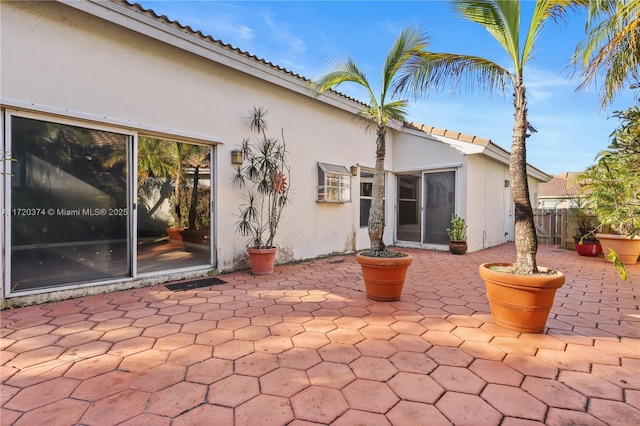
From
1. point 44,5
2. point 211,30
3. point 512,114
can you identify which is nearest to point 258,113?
point 211,30

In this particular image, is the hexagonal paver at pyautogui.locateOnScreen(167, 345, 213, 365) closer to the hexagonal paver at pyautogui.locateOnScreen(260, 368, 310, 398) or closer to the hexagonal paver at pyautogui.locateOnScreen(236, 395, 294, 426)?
the hexagonal paver at pyautogui.locateOnScreen(260, 368, 310, 398)

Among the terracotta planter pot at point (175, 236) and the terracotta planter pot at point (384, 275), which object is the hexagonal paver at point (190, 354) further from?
the terracotta planter pot at point (175, 236)

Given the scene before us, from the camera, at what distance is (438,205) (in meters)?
8.65

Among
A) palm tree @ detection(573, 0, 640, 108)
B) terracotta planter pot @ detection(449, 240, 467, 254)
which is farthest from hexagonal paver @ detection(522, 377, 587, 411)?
terracotta planter pot @ detection(449, 240, 467, 254)

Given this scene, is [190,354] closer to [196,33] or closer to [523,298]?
[523,298]

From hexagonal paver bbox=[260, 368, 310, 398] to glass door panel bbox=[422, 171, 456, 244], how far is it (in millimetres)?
7367

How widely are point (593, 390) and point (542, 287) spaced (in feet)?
3.09

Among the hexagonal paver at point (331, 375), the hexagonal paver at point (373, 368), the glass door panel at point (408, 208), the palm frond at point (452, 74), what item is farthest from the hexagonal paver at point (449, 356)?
the glass door panel at point (408, 208)

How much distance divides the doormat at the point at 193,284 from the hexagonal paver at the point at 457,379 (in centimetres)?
362

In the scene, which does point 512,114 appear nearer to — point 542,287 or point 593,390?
point 542,287

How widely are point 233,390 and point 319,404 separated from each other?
607 mm

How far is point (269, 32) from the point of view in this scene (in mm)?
6426

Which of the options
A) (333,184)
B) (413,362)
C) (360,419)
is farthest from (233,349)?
(333,184)

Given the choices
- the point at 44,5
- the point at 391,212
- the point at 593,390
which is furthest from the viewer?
the point at 391,212
